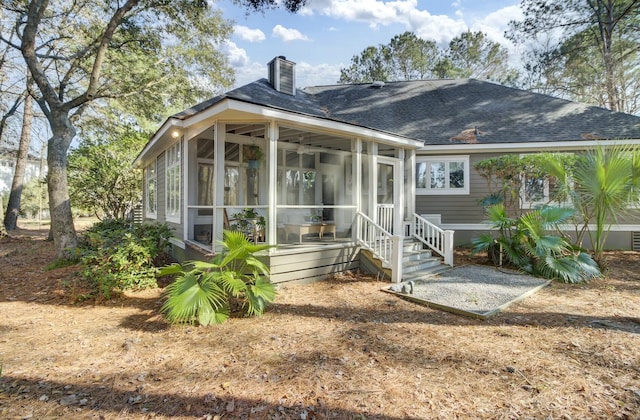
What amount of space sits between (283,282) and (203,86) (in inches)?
510

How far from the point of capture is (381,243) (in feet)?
21.5

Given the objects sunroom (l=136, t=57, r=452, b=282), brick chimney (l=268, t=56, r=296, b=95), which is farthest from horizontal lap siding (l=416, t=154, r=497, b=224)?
brick chimney (l=268, t=56, r=296, b=95)

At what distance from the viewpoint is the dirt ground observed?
8.11 feet

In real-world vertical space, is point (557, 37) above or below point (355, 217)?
above

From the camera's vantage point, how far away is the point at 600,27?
600 inches

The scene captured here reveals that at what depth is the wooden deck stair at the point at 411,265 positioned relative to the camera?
645cm

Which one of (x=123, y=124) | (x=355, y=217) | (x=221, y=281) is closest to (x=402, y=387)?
(x=221, y=281)

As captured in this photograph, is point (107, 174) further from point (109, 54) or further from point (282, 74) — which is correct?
point (282, 74)

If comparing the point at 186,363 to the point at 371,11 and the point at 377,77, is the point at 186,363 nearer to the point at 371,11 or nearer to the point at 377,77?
the point at 371,11

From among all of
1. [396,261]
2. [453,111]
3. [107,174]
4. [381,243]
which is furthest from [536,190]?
[107,174]

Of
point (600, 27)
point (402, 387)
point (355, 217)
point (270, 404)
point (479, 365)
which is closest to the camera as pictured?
point (270, 404)

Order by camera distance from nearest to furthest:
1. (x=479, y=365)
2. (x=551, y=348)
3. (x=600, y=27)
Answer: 1. (x=479, y=365)
2. (x=551, y=348)
3. (x=600, y=27)

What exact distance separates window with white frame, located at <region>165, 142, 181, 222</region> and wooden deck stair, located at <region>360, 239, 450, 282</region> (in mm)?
4614

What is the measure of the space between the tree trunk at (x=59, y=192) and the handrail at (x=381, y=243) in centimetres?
641
